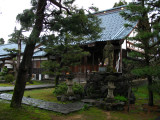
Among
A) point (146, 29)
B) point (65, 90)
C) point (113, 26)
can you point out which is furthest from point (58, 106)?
point (113, 26)

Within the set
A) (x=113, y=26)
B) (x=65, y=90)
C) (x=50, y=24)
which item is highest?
(x=113, y=26)

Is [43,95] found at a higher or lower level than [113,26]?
lower

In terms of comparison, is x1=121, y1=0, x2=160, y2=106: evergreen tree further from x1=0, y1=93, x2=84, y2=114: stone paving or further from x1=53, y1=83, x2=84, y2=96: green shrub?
x1=53, y1=83, x2=84, y2=96: green shrub

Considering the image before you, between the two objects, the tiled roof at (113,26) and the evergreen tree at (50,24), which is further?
the tiled roof at (113,26)

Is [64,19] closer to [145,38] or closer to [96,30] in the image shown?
[96,30]

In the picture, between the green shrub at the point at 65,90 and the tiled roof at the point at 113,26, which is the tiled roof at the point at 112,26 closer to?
the tiled roof at the point at 113,26

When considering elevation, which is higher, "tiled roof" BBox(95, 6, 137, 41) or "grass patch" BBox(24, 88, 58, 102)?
"tiled roof" BBox(95, 6, 137, 41)

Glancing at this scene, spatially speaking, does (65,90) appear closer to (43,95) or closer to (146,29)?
(43,95)

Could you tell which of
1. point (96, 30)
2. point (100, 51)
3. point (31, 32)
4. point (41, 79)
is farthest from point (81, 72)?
point (31, 32)

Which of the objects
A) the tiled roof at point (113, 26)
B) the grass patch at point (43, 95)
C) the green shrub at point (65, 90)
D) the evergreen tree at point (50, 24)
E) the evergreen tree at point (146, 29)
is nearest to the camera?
the evergreen tree at point (50, 24)

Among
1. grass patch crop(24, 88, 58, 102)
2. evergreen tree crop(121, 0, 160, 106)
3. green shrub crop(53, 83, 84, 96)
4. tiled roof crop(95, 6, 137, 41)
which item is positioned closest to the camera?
evergreen tree crop(121, 0, 160, 106)

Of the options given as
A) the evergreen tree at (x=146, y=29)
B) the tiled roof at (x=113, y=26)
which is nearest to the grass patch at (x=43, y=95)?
the evergreen tree at (x=146, y=29)

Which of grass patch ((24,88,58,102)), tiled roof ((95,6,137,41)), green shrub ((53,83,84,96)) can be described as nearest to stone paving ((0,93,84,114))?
grass patch ((24,88,58,102))

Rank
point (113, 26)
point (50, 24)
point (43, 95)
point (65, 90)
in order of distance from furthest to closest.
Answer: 1. point (113, 26)
2. point (43, 95)
3. point (65, 90)
4. point (50, 24)
